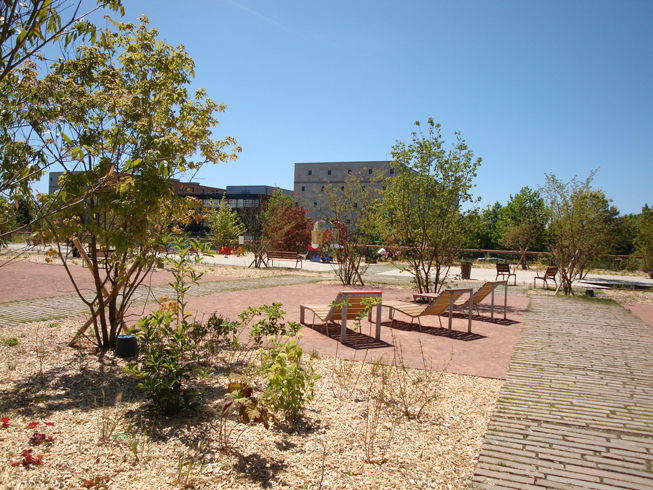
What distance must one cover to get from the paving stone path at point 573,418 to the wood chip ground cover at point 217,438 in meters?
0.23

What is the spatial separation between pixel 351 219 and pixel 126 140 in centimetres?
1169

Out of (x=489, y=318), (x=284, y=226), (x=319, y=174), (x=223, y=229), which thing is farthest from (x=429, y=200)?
(x=319, y=174)

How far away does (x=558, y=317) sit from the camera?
9672mm

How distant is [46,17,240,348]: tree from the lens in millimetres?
4066

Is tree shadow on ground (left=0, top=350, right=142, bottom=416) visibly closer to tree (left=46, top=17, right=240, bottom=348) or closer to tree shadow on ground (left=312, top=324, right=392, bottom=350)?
tree (left=46, top=17, right=240, bottom=348)

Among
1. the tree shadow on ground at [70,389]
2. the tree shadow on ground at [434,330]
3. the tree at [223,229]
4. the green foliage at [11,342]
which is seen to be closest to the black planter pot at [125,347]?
the tree shadow on ground at [70,389]

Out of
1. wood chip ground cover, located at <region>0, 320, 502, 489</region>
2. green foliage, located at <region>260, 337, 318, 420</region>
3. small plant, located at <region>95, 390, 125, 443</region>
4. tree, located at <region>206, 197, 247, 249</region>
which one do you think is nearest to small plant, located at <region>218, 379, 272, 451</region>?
wood chip ground cover, located at <region>0, 320, 502, 489</region>

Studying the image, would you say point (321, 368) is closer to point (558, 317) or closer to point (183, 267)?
Answer: point (183, 267)

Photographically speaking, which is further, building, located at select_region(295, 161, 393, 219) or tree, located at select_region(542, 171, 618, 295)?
building, located at select_region(295, 161, 393, 219)

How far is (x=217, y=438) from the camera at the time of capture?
10.9ft

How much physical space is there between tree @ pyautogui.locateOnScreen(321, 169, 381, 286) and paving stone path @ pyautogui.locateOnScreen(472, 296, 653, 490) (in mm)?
8333

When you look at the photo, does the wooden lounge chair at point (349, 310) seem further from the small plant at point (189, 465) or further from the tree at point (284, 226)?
the tree at point (284, 226)

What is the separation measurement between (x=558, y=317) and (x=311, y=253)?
23501 mm

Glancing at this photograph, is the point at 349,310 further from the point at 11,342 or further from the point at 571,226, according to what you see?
the point at 571,226
